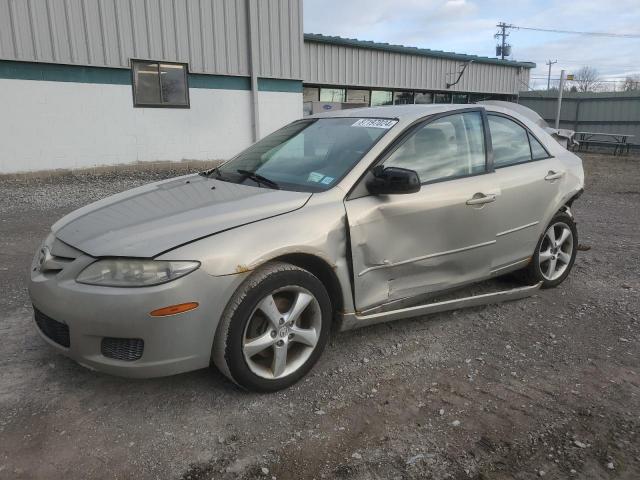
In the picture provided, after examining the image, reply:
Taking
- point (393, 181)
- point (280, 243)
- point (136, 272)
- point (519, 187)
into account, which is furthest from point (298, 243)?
point (519, 187)

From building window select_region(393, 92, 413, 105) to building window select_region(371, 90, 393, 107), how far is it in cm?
24

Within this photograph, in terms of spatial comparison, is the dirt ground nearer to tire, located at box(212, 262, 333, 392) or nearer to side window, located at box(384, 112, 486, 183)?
tire, located at box(212, 262, 333, 392)

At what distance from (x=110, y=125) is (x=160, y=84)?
1.59 metres

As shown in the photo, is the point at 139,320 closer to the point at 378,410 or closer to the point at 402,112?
the point at 378,410

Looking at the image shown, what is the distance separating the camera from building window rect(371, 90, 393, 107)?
A: 60.8ft

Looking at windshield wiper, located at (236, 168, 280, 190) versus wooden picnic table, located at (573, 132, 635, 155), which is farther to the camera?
wooden picnic table, located at (573, 132, 635, 155)

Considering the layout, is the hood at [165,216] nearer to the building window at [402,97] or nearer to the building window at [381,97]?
the building window at [381,97]

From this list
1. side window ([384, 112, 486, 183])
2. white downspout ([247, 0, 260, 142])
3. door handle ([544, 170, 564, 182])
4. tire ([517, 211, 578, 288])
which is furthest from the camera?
white downspout ([247, 0, 260, 142])

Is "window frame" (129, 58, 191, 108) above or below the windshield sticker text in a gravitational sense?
above

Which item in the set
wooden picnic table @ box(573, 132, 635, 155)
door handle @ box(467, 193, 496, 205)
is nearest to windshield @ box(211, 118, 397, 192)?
door handle @ box(467, 193, 496, 205)

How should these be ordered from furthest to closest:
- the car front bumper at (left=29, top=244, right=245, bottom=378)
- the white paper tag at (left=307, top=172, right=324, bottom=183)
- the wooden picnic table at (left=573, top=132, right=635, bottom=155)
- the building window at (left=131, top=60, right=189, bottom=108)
Result: the wooden picnic table at (left=573, top=132, right=635, bottom=155) → the building window at (left=131, top=60, right=189, bottom=108) → the white paper tag at (left=307, top=172, right=324, bottom=183) → the car front bumper at (left=29, top=244, right=245, bottom=378)

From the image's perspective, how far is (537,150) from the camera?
4395mm

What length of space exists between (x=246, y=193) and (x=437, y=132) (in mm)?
1473

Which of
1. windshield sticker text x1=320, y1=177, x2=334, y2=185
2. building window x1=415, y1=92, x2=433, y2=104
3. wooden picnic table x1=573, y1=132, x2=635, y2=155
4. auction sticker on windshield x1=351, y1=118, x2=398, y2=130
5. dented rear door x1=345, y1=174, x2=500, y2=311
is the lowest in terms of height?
wooden picnic table x1=573, y1=132, x2=635, y2=155
